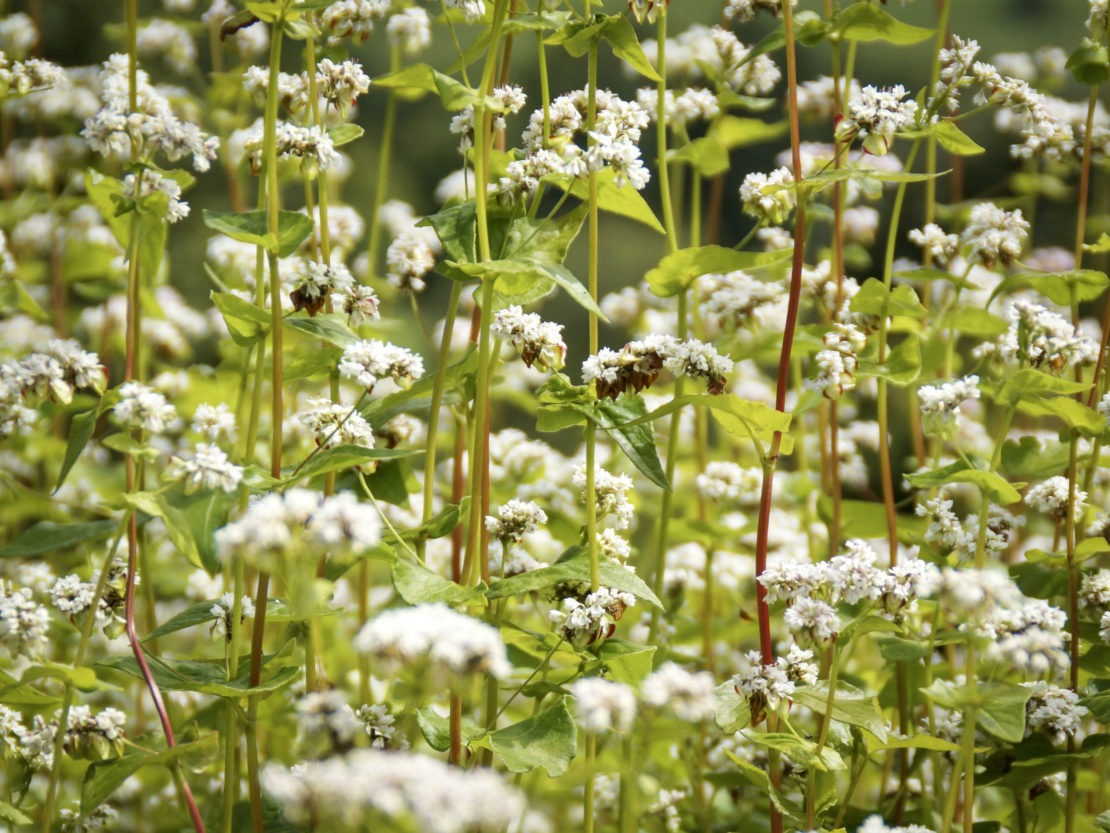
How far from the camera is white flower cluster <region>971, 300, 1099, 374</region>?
143cm

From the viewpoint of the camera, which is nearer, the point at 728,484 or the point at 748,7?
the point at 748,7

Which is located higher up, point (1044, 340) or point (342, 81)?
point (342, 81)

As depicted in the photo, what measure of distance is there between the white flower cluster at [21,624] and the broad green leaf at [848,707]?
1130 mm

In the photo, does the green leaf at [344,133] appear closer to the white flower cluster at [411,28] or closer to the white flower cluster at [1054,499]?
the white flower cluster at [411,28]

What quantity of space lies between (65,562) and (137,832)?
599 millimetres

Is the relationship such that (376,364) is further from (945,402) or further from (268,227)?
(945,402)

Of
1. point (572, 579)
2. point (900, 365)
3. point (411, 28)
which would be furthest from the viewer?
point (411, 28)

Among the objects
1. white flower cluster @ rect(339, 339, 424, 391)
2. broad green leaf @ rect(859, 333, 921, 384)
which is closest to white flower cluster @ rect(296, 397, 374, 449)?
white flower cluster @ rect(339, 339, 424, 391)

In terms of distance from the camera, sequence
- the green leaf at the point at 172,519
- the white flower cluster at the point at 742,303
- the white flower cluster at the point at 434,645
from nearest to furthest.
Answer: the white flower cluster at the point at 434,645 < the green leaf at the point at 172,519 < the white flower cluster at the point at 742,303

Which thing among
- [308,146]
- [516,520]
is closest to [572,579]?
[516,520]

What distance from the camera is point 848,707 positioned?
127cm

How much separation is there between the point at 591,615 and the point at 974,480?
1.87 feet

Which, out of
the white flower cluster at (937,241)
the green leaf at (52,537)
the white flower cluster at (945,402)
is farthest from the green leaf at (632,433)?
the white flower cluster at (937,241)

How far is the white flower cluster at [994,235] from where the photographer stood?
181 cm
